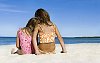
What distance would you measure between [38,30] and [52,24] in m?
0.40

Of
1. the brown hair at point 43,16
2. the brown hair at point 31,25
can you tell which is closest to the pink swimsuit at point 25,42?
the brown hair at point 31,25

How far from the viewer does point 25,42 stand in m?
7.22

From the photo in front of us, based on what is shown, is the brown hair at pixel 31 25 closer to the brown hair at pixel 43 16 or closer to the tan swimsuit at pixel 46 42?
the brown hair at pixel 43 16

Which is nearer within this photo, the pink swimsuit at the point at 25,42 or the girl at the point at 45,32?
the girl at the point at 45,32

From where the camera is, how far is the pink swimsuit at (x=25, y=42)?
23.7ft

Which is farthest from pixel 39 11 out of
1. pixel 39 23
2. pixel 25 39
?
pixel 25 39

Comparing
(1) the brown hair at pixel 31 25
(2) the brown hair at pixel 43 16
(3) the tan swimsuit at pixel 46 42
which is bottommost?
(3) the tan swimsuit at pixel 46 42

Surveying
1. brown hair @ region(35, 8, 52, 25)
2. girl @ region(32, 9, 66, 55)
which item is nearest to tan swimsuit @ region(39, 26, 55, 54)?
girl @ region(32, 9, 66, 55)

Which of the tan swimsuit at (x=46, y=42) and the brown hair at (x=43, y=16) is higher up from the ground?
the brown hair at (x=43, y=16)

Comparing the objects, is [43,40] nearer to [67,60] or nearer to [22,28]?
[22,28]

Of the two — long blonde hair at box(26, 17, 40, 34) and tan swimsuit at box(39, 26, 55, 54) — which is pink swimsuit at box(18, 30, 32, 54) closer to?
long blonde hair at box(26, 17, 40, 34)

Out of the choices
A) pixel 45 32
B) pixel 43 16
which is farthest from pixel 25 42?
pixel 43 16

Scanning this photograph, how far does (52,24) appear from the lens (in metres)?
7.20

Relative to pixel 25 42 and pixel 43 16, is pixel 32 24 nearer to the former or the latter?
pixel 43 16
